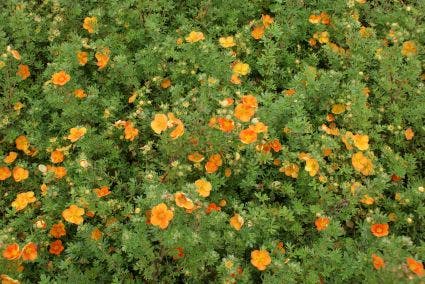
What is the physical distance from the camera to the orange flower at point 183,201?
10.3ft

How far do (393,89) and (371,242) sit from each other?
1679 mm

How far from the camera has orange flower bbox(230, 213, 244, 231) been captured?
3.45 m

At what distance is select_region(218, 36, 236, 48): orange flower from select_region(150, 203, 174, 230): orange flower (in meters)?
2.06

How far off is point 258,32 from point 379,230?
7.48 feet

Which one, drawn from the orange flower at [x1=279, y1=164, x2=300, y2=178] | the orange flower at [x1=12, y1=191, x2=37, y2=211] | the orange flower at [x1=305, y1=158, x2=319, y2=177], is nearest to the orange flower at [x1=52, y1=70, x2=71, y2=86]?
the orange flower at [x1=12, y1=191, x2=37, y2=211]

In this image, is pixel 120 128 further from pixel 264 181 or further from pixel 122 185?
pixel 264 181

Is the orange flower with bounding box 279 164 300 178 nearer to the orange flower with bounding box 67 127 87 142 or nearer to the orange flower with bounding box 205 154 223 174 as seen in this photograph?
the orange flower with bounding box 205 154 223 174

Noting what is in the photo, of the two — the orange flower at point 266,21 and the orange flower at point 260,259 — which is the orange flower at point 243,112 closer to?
the orange flower at point 260,259

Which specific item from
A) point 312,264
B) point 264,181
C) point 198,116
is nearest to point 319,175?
point 264,181

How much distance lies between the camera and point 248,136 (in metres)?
3.75

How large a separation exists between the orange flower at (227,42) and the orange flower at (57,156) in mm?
1791

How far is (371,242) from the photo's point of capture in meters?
3.53

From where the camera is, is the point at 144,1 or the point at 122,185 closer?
the point at 122,185

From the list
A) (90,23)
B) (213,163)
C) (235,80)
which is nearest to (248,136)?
(213,163)
